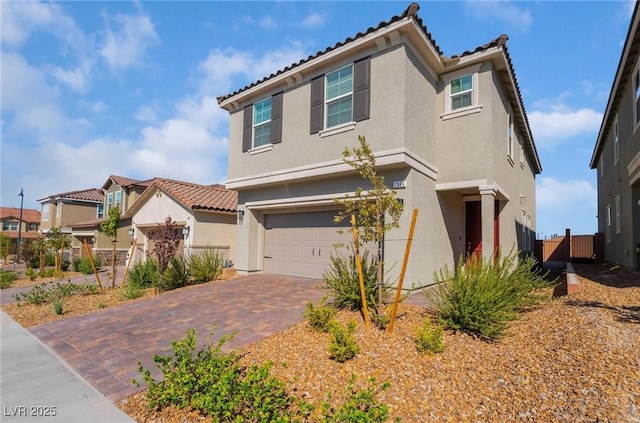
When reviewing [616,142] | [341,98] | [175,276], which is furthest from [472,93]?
[175,276]

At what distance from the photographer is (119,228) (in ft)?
77.7

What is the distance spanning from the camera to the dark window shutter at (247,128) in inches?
512

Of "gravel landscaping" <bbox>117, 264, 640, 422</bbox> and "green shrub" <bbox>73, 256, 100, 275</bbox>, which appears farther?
"green shrub" <bbox>73, 256, 100, 275</bbox>

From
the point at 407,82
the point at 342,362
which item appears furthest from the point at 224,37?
the point at 342,362

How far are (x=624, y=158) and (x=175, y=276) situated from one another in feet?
55.1

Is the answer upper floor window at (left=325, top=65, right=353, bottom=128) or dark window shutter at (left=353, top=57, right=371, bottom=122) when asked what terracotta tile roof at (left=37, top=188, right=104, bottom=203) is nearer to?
upper floor window at (left=325, top=65, right=353, bottom=128)

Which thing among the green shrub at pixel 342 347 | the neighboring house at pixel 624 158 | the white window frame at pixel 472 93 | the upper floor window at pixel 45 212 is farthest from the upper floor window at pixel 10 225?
the neighboring house at pixel 624 158

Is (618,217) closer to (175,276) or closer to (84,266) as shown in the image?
(175,276)

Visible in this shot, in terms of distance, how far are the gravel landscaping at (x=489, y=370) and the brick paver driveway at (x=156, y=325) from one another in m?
0.85

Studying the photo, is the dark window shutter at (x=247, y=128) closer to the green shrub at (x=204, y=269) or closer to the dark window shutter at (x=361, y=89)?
the green shrub at (x=204, y=269)

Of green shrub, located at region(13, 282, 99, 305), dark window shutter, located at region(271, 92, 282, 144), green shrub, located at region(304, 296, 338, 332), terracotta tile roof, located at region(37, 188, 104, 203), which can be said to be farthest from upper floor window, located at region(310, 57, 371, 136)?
terracotta tile roof, located at region(37, 188, 104, 203)

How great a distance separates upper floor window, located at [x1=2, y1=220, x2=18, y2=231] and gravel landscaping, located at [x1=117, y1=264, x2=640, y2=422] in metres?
59.4

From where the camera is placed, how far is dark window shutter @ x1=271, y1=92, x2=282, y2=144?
11875mm

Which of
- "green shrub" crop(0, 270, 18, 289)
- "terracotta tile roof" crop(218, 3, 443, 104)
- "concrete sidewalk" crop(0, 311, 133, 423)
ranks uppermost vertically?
"terracotta tile roof" crop(218, 3, 443, 104)
